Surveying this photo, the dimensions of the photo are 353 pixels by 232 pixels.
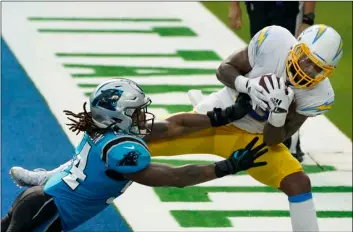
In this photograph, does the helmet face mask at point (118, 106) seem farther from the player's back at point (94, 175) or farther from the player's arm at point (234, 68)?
the player's arm at point (234, 68)

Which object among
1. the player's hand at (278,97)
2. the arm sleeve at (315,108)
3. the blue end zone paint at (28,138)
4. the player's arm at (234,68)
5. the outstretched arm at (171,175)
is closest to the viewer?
the outstretched arm at (171,175)

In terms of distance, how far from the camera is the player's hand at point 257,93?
628 centimetres

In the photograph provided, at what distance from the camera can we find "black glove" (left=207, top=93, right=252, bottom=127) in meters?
6.51

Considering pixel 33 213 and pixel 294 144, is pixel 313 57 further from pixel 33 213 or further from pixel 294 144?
pixel 294 144

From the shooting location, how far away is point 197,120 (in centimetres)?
664

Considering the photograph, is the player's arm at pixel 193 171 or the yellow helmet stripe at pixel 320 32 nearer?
the player's arm at pixel 193 171

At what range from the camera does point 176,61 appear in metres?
10.8

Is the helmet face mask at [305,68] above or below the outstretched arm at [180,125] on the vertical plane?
above

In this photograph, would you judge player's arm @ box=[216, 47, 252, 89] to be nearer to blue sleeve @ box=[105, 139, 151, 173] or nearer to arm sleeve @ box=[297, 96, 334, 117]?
arm sleeve @ box=[297, 96, 334, 117]

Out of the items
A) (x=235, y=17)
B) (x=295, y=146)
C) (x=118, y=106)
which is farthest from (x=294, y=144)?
(x=118, y=106)

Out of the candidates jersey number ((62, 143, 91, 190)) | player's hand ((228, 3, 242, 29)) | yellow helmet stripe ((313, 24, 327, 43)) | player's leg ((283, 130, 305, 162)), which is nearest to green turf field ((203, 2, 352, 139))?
player's leg ((283, 130, 305, 162))

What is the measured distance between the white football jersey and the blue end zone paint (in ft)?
4.31

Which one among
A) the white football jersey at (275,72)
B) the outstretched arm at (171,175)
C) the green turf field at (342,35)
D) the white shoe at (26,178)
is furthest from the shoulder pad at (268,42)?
the green turf field at (342,35)

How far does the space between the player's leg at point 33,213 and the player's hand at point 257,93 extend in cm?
136
